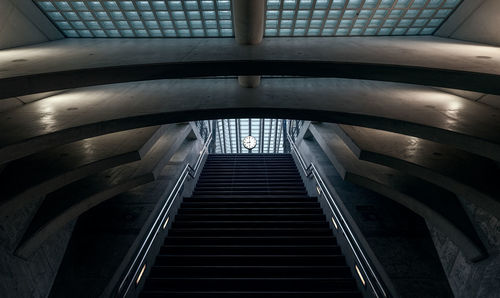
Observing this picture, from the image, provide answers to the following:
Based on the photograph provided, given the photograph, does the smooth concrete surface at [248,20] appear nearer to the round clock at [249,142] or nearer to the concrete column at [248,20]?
the concrete column at [248,20]

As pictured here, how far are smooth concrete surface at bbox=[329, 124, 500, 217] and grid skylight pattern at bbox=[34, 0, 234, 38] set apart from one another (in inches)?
164

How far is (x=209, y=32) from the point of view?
18.3 feet

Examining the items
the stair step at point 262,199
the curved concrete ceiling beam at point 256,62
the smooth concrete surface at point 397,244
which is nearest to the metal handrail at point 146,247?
the stair step at point 262,199

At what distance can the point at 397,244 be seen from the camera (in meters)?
5.71

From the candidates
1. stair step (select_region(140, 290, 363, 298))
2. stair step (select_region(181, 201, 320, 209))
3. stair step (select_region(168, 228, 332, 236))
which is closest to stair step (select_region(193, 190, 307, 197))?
stair step (select_region(181, 201, 320, 209))

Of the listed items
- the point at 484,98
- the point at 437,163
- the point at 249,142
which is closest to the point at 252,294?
the point at 437,163

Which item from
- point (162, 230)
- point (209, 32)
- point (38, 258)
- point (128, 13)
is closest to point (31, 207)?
point (38, 258)

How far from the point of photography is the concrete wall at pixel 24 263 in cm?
466

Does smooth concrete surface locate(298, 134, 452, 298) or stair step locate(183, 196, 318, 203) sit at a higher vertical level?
stair step locate(183, 196, 318, 203)

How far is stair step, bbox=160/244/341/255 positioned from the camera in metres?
5.88

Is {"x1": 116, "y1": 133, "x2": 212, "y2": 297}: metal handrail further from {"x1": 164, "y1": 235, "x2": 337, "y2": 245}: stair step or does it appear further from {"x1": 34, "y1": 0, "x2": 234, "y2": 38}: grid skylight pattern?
{"x1": 34, "y1": 0, "x2": 234, "y2": 38}: grid skylight pattern

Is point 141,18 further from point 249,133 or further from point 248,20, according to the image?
point 249,133

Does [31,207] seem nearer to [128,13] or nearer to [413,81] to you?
[128,13]

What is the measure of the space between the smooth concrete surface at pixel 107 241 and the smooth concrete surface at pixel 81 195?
63cm
